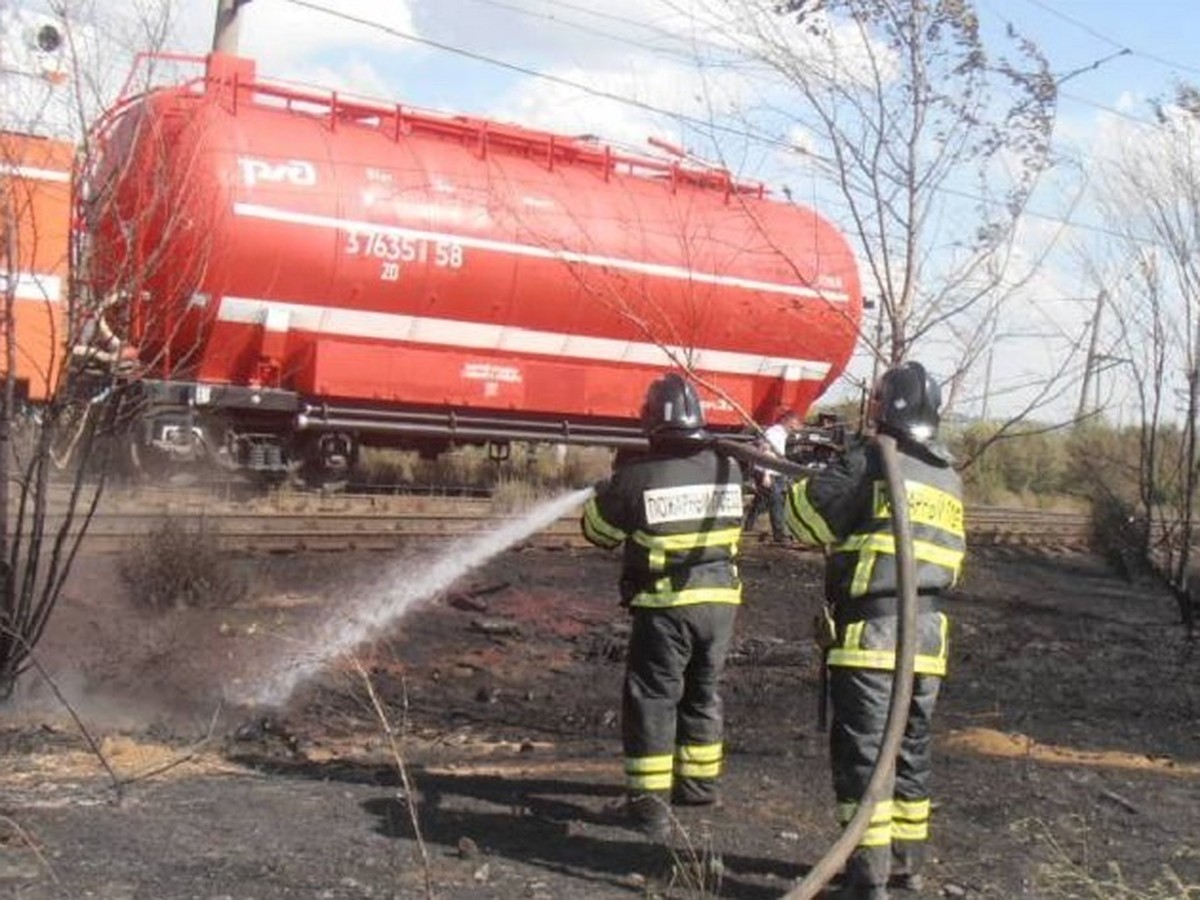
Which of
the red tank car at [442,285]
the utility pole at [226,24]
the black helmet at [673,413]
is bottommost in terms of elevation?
the black helmet at [673,413]

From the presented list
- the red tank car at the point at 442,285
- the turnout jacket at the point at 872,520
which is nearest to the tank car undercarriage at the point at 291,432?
the red tank car at the point at 442,285

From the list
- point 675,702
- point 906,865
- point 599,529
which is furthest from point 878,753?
point 599,529

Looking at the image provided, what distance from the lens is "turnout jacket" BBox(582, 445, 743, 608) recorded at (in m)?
5.80

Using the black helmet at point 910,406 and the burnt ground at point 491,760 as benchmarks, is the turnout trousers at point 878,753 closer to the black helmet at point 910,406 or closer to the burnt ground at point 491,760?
the burnt ground at point 491,760

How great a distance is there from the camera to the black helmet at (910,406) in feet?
16.7

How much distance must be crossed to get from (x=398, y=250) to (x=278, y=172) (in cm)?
138

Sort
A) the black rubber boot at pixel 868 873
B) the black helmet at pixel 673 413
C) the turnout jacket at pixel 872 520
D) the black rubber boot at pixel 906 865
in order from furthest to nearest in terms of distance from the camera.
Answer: the black helmet at pixel 673 413 → the black rubber boot at pixel 906 865 → the turnout jacket at pixel 872 520 → the black rubber boot at pixel 868 873

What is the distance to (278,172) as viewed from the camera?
1408cm

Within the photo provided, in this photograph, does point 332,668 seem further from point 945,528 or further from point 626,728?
point 945,528

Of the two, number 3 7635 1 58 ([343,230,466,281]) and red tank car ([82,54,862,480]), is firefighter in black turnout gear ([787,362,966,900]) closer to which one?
red tank car ([82,54,862,480])

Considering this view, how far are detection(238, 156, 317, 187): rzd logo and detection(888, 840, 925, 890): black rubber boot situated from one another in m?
10.4

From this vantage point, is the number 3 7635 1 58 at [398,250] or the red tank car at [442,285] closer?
the red tank car at [442,285]

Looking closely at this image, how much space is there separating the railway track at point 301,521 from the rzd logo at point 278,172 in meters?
3.07

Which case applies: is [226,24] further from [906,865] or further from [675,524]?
[906,865]
